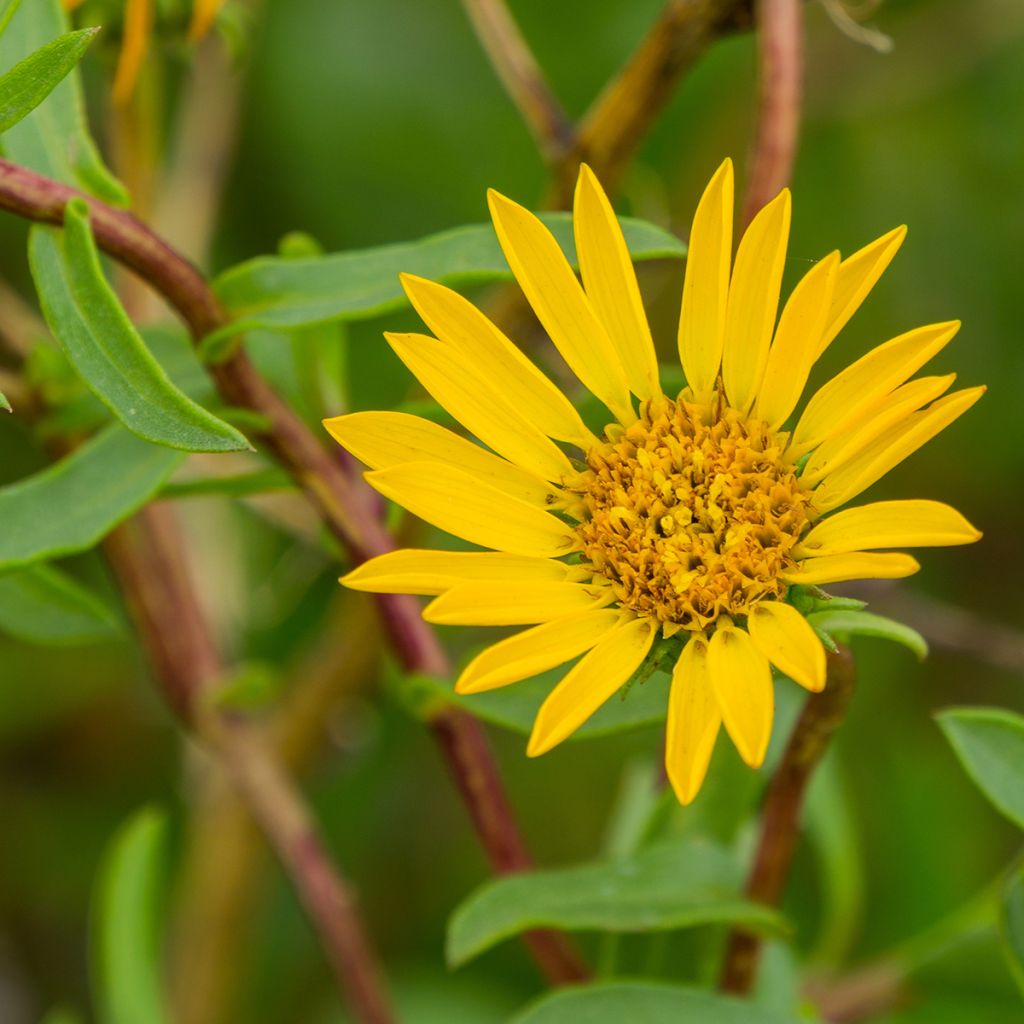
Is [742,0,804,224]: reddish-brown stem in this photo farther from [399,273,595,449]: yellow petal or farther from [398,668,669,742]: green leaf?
[398,668,669,742]: green leaf

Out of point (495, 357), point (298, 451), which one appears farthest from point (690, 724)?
point (298, 451)

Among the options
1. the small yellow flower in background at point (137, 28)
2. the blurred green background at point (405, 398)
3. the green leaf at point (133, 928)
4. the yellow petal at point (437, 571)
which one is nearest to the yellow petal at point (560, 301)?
the yellow petal at point (437, 571)

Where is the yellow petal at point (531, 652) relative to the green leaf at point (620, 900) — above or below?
above

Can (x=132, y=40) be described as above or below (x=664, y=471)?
above

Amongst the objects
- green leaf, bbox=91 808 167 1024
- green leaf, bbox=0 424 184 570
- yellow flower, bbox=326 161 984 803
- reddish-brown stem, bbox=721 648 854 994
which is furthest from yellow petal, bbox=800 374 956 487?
green leaf, bbox=91 808 167 1024

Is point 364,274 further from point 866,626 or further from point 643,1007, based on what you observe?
point 643,1007

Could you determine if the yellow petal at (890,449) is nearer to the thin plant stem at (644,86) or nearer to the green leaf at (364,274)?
the green leaf at (364,274)

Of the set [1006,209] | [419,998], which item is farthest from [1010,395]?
[419,998]

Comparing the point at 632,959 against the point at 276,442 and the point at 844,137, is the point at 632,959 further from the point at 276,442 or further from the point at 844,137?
the point at 844,137
